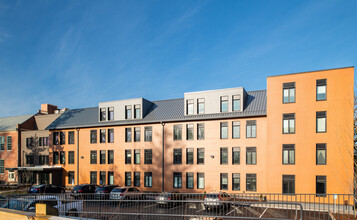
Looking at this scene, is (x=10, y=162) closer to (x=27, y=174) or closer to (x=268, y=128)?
(x=27, y=174)

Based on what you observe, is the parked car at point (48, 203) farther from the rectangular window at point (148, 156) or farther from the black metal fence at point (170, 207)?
the rectangular window at point (148, 156)

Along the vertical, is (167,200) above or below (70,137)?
below

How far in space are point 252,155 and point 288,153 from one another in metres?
3.68

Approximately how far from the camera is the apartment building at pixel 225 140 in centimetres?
2264

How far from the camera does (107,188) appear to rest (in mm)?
25547

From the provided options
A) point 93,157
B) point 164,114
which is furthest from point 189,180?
point 93,157

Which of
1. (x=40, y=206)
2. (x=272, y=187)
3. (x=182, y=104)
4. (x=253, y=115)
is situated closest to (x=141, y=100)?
(x=182, y=104)

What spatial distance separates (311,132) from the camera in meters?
23.2

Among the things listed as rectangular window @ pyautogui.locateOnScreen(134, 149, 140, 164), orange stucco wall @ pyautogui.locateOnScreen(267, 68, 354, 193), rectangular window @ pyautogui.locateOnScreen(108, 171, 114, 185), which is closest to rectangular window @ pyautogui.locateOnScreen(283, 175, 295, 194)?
orange stucco wall @ pyautogui.locateOnScreen(267, 68, 354, 193)

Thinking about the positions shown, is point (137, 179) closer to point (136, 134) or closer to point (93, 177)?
point (136, 134)

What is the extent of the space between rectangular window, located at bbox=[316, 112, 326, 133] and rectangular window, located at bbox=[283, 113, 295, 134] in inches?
83.8

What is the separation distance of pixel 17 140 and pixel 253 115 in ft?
127

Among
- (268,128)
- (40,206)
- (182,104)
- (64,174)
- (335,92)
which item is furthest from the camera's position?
(64,174)

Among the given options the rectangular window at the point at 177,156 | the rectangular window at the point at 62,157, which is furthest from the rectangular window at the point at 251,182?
the rectangular window at the point at 62,157
